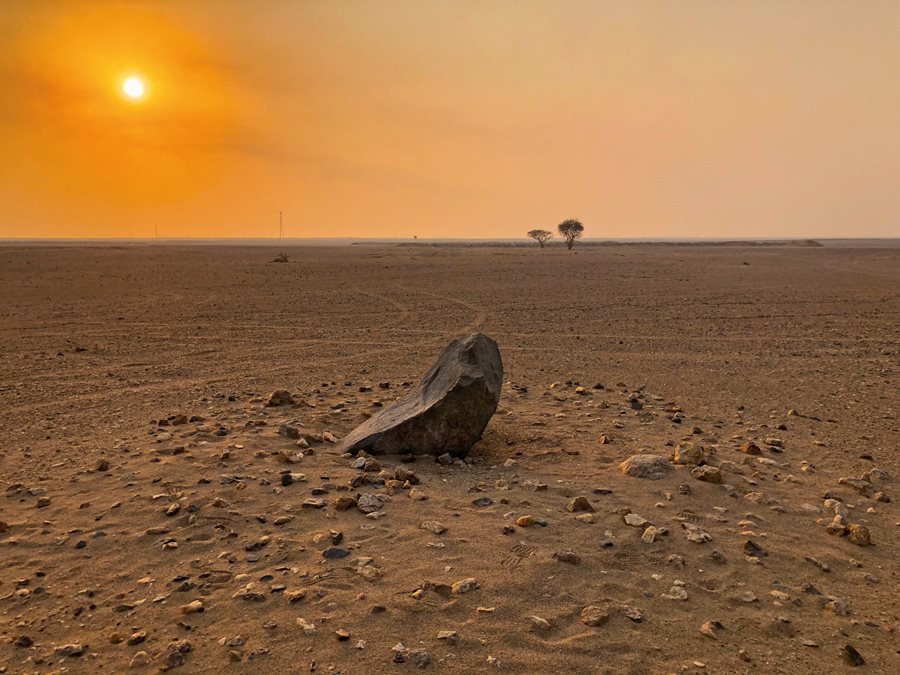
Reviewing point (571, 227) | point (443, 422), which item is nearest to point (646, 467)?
point (443, 422)

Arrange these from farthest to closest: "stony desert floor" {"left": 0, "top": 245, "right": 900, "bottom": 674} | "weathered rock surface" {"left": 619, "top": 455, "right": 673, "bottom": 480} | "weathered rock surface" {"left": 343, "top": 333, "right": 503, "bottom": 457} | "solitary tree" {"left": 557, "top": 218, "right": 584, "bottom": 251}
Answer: "solitary tree" {"left": 557, "top": 218, "right": 584, "bottom": 251} < "weathered rock surface" {"left": 343, "top": 333, "right": 503, "bottom": 457} < "weathered rock surface" {"left": 619, "top": 455, "right": 673, "bottom": 480} < "stony desert floor" {"left": 0, "top": 245, "right": 900, "bottom": 674}

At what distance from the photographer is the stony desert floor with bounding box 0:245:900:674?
3607 mm

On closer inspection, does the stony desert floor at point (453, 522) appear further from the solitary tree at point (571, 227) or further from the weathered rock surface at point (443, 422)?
the solitary tree at point (571, 227)

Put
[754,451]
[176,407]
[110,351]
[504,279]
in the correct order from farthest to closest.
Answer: [504,279] → [110,351] → [176,407] → [754,451]

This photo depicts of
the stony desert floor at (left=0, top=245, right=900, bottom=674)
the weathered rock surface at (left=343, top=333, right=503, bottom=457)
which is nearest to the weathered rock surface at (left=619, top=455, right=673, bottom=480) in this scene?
the stony desert floor at (left=0, top=245, right=900, bottom=674)

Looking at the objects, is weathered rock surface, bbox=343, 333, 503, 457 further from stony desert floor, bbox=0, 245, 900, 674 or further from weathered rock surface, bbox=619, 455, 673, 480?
weathered rock surface, bbox=619, 455, 673, 480

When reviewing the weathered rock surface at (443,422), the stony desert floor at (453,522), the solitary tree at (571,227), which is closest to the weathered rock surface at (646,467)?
the stony desert floor at (453,522)

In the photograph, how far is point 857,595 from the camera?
4133 mm

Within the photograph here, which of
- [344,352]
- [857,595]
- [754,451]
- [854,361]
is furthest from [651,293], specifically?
[857,595]

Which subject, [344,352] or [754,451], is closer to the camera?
[754,451]

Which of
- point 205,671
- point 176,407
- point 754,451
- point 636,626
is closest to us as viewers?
point 205,671

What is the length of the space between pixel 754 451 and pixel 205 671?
556 centimetres

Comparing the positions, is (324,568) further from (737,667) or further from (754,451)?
(754,451)

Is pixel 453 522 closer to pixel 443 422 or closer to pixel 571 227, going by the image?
pixel 443 422
